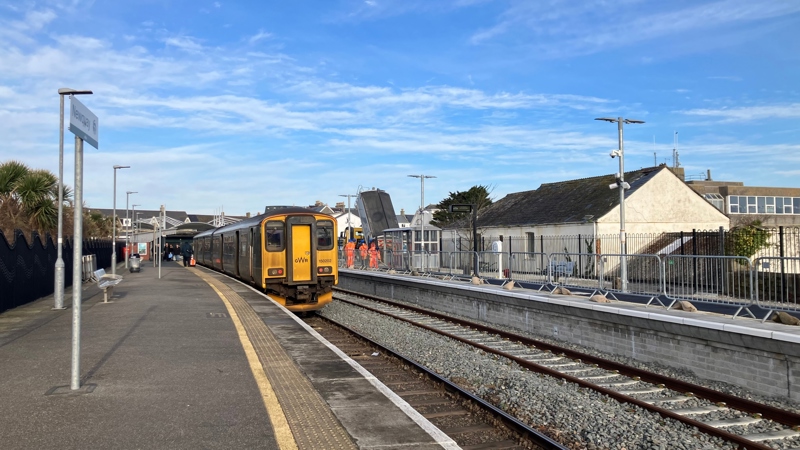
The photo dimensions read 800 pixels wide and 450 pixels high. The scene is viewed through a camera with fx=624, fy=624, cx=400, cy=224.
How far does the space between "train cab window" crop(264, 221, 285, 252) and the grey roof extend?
1872 centimetres

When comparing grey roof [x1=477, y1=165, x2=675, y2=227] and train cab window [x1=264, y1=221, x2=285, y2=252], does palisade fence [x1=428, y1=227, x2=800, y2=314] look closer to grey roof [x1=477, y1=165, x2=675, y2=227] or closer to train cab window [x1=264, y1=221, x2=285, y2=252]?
train cab window [x1=264, y1=221, x2=285, y2=252]

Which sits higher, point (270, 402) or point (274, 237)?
point (274, 237)

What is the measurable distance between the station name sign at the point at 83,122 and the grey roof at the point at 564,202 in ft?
90.5

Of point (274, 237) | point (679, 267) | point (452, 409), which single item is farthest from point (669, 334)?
point (274, 237)

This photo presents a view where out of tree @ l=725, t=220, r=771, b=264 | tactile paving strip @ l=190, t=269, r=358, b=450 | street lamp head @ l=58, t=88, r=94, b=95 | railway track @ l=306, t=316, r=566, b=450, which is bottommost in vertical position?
railway track @ l=306, t=316, r=566, b=450

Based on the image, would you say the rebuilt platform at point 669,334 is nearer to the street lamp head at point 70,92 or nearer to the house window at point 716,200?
the street lamp head at point 70,92

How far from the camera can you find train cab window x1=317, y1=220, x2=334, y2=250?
18.7m

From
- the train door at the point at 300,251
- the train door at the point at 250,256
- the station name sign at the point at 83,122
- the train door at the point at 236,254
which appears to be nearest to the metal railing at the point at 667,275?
the train door at the point at 300,251

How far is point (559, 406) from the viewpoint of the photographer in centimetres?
787

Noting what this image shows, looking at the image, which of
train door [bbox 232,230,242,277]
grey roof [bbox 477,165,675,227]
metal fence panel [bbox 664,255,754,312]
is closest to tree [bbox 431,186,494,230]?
grey roof [bbox 477,165,675,227]

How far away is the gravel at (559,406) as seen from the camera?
6.63 meters

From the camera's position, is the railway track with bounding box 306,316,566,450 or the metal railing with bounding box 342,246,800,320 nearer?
the railway track with bounding box 306,316,566,450

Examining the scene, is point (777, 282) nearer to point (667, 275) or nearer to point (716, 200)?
point (667, 275)

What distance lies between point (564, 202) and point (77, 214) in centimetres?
3244
